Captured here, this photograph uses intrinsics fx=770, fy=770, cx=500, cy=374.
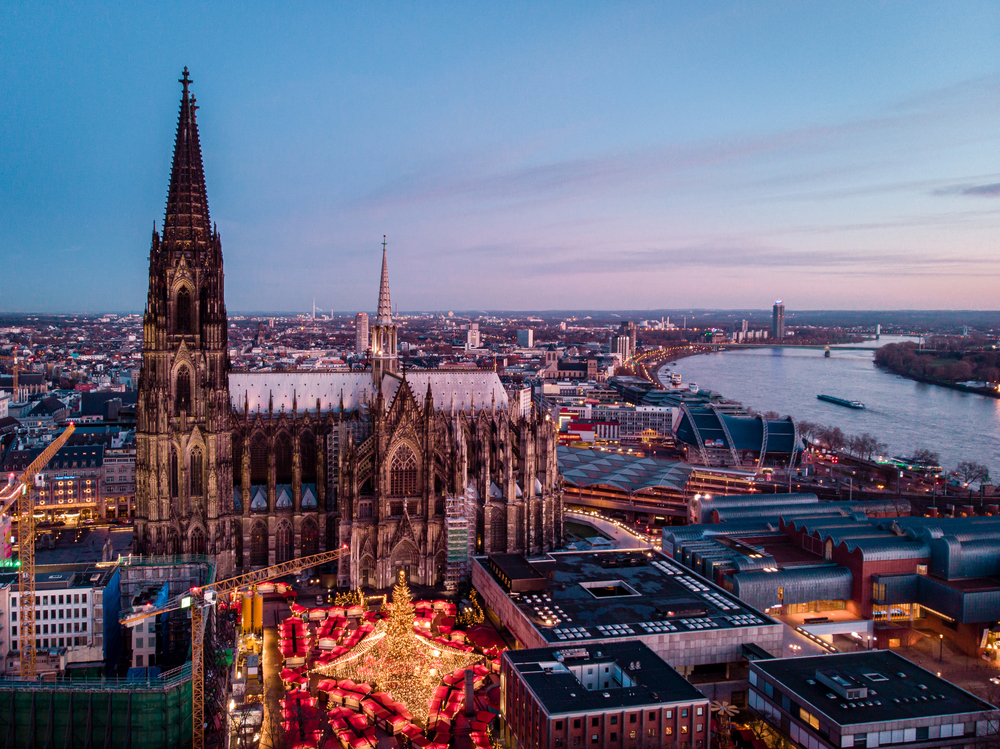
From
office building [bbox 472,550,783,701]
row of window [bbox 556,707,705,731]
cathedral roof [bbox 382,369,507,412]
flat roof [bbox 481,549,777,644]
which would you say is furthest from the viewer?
cathedral roof [bbox 382,369,507,412]

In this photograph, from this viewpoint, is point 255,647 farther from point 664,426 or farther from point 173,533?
point 664,426

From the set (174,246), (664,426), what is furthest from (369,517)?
(664,426)

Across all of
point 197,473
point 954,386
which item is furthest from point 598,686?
point 954,386

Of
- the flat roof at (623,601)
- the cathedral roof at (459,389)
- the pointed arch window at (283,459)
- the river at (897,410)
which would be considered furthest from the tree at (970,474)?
the pointed arch window at (283,459)

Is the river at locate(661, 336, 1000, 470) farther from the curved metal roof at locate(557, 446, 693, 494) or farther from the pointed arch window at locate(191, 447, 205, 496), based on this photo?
the pointed arch window at locate(191, 447, 205, 496)

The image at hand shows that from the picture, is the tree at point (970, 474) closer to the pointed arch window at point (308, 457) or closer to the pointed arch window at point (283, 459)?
the pointed arch window at point (308, 457)

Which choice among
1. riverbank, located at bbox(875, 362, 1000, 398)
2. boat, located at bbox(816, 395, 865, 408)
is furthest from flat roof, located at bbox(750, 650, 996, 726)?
riverbank, located at bbox(875, 362, 1000, 398)
